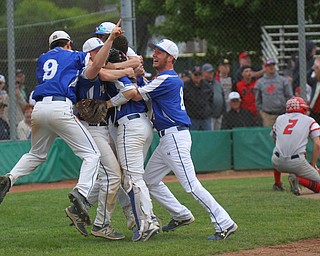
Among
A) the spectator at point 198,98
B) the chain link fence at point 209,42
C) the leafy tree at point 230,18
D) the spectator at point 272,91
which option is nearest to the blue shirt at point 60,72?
the chain link fence at point 209,42

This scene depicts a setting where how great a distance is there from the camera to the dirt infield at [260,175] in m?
7.30

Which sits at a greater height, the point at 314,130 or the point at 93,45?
the point at 93,45

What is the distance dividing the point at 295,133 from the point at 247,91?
18.3 ft

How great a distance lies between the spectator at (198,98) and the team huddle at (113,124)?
7.90m

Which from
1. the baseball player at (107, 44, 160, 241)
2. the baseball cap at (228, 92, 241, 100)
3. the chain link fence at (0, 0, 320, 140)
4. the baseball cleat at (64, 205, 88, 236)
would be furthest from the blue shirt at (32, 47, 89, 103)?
the baseball cap at (228, 92, 241, 100)

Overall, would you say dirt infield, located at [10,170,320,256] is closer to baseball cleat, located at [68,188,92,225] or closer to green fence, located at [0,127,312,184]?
green fence, located at [0,127,312,184]

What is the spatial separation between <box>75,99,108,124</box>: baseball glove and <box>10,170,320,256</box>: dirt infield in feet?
6.15

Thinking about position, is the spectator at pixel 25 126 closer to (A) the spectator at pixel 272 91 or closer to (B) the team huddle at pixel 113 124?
(A) the spectator at pixel 272 91

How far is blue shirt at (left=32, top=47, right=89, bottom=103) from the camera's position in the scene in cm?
804

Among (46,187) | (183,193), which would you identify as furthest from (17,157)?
(183,193)

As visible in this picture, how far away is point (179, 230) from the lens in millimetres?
8820

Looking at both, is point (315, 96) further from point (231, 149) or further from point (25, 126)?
point (25, 126)

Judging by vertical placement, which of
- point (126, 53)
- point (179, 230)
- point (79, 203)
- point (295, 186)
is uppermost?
point (126, 53)

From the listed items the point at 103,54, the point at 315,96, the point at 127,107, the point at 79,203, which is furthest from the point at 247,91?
the point at 79,203
